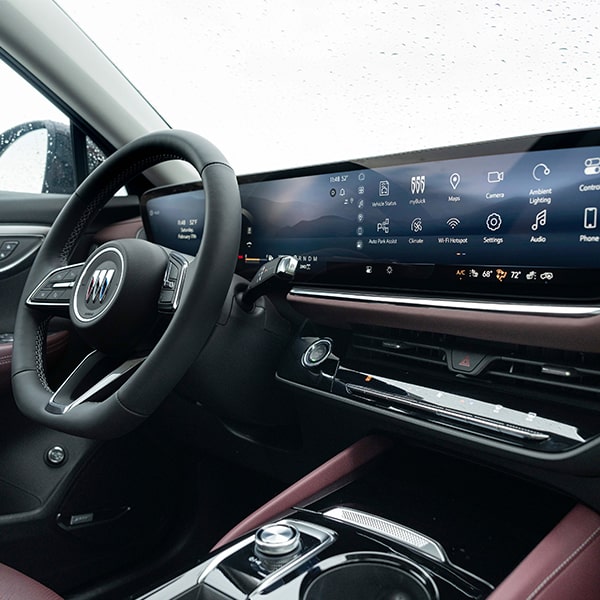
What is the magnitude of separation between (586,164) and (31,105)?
4.91 ft

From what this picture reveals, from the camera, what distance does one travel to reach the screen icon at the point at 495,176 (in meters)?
0.91

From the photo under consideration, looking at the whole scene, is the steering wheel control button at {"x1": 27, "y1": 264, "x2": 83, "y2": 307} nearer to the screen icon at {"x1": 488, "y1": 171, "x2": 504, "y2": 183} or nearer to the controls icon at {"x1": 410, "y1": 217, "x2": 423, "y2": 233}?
the controls icon at {"x1": 410, "y1": 217, "x2": 423, "y2": 233}

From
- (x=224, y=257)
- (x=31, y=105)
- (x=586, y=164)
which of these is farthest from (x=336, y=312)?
(x=31, y=105)

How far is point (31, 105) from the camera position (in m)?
1.78

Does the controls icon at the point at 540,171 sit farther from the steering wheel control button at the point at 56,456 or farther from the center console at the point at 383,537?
the steering wheel control button at the point at 56,456

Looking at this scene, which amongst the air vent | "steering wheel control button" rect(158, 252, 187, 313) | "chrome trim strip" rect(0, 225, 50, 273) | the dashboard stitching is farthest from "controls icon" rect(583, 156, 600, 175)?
"chrome trim strip" rect(0, 225, 50, 273)

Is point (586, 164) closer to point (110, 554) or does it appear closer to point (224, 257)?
→ point (224, 257)

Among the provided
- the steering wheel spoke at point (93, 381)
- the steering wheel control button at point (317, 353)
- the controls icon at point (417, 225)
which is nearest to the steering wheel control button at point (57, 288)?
the steering wheel spoke at point (93, 381)

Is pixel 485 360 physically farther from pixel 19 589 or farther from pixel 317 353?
pixel 19 589

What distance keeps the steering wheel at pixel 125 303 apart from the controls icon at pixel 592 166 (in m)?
0.46

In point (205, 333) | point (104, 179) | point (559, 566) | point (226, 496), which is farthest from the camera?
point (226, 496)

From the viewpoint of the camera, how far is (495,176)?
0.91 metres

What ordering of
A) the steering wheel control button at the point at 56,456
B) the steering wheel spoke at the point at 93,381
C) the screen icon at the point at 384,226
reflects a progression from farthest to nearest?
the steering wheel control button at the point at 56,456
the screen icon at the point at 384,226
the steering wheel spoke at the point at 93,381

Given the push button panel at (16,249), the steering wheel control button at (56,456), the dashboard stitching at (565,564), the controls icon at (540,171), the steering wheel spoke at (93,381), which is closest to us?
the dashboard stitching at (565,564)
